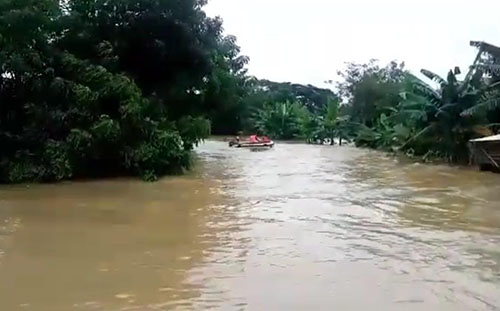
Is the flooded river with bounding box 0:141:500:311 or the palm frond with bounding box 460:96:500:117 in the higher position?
the palm frond with bounding box 460:96:500:117

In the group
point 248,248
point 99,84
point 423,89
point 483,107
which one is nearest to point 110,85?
point 99,84

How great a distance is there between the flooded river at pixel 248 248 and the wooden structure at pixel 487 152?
4.01m

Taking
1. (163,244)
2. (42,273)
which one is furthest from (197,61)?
(42,273)

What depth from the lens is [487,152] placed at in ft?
57.8

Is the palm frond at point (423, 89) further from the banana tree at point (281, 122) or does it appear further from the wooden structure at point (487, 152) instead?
the banana tree at point (281, 122)

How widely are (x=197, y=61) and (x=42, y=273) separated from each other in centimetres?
1087

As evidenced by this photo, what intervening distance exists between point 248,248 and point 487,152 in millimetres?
12599

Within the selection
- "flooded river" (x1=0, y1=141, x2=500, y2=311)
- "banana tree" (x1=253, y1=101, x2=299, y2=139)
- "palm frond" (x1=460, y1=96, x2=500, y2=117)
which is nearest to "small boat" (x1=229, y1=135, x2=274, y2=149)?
"banana tree" (x1=253, y1=101, x2=299, y2=139)

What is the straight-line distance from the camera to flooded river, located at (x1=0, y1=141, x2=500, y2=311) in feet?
16.9

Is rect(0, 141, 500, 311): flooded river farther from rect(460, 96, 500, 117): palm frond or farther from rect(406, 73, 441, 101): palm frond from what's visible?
rect(406, 73, 441, 101): palm frond

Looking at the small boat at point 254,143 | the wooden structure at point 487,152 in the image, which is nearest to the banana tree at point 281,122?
Result: the small boat at point 254,143

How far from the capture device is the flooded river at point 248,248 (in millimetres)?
5145

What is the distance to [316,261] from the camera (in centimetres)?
650

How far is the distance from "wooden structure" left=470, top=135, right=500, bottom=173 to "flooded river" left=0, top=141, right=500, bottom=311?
13.2 feet
